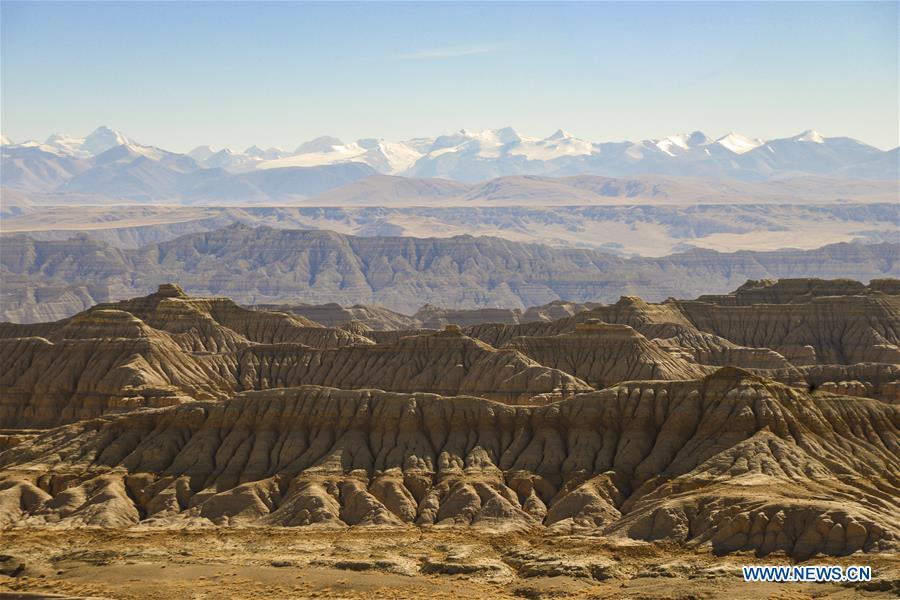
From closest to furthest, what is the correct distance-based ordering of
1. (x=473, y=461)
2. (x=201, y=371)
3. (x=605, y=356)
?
(x=473, y=461) < (x=605, y=356) < (x=201, y=371)

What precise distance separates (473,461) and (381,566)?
2096 centimetres

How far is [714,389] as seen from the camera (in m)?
122

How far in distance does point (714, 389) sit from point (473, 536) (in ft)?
70.1

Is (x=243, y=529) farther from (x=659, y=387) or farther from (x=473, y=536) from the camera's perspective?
(x=659, y=387)

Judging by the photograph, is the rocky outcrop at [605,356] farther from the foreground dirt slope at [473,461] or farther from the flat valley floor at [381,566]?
the flat valley floor at [381,566]

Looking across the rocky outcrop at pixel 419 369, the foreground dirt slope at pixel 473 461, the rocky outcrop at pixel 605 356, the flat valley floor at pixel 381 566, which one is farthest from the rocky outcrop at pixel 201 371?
the flat valley floor at pixel 381 566

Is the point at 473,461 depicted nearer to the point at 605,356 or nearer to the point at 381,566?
the point at 381,566

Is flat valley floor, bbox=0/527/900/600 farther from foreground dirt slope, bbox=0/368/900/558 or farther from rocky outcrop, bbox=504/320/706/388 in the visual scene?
rocky outcrop, bbox=504/320/706/388

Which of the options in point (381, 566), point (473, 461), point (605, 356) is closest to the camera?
point (381, 566)

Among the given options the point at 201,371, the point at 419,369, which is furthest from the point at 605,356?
the point at 201,371

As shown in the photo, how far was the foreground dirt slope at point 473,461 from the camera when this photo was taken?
11088cm

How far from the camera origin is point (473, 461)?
12300 centimetres

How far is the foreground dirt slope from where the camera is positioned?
364ft

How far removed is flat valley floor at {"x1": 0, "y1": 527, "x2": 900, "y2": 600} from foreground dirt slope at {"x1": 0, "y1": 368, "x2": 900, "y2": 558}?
3.60m
